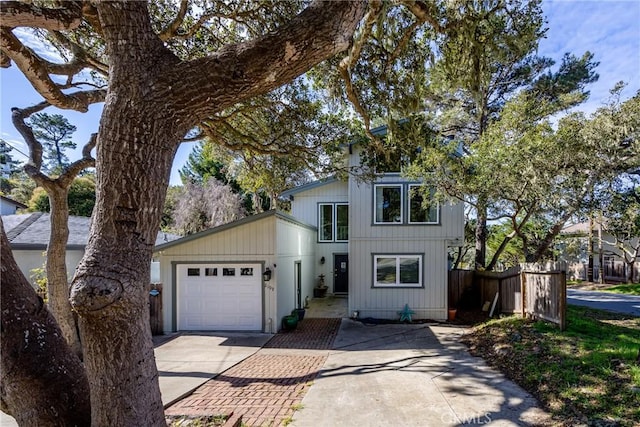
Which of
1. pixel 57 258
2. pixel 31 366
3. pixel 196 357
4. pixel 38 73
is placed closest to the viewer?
pixel 31 366

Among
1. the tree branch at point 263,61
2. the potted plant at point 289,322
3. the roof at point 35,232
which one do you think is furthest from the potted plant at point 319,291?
the tree branch at point 263,61

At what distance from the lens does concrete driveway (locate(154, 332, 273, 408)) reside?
18.5ft

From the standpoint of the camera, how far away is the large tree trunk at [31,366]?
7.20 feet

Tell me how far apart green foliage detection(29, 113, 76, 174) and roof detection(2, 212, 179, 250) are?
22319 millimetres

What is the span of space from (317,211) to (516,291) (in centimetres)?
825

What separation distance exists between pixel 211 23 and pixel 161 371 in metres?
6.68

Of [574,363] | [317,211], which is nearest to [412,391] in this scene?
[574,363]

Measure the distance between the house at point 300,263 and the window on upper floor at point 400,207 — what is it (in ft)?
0.10

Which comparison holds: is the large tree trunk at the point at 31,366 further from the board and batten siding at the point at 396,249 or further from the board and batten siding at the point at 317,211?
the board and batten siding at the point at 317,211

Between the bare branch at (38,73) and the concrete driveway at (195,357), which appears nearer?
the bare branch at (38,73)

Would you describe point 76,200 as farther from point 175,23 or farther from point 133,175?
point 133,175

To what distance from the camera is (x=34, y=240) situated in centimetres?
1188

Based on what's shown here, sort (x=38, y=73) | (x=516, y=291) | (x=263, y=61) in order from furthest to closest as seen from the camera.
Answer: (x=516, y=291) < (x=38, y=73) < (x=263, y=61)

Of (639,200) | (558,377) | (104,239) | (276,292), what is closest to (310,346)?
(276,292)
